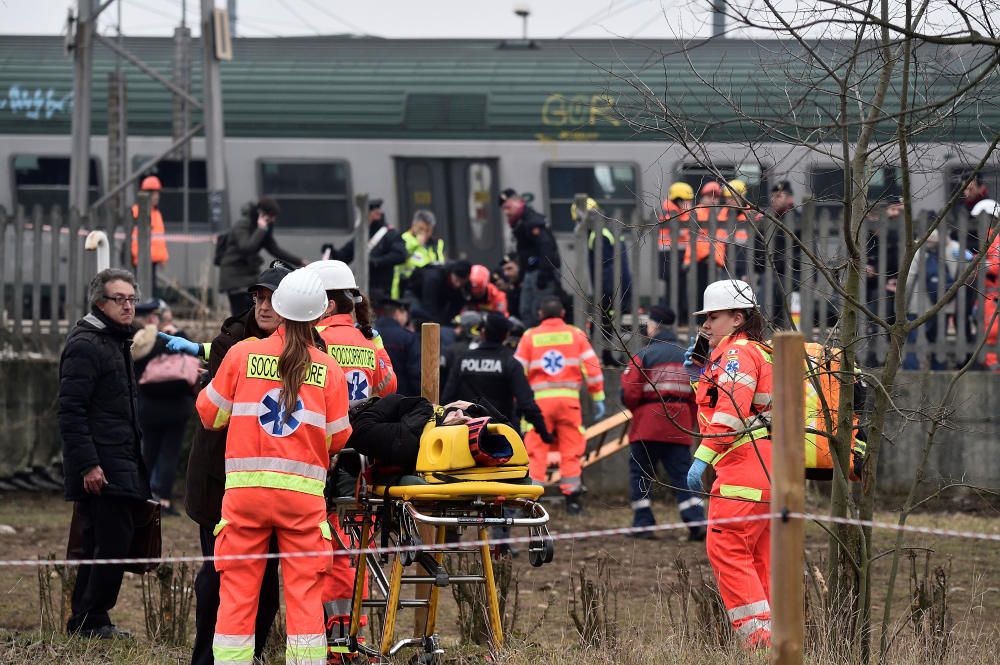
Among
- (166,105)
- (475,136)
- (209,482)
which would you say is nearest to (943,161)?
(209,482)

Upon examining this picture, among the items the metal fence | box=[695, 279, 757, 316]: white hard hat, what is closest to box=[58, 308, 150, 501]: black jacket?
box=[695, 279, 757, 316]: white hard hat

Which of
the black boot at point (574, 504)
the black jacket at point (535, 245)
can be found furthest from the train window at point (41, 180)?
the black boot at point (574, 504)

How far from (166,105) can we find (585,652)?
14.7m

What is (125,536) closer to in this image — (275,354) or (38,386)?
(275,354)

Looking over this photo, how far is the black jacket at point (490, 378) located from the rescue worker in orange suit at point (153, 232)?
393 cm

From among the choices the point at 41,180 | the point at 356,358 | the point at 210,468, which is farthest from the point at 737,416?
the point at 41,180

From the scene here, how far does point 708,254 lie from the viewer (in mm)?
12969

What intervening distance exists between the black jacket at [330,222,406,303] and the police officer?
348cm

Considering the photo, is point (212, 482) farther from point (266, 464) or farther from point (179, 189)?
point (179, 189)

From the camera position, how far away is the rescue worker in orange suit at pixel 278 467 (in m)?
5.84

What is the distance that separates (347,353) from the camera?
7.39 meters

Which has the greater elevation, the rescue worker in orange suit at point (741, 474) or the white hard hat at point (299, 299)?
the white hard hat at point (299, 299)

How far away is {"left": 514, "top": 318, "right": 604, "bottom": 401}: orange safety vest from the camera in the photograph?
39.7 ft

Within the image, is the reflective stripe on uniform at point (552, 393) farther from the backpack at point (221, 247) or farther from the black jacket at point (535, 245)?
the backpack at point (221, 247)
